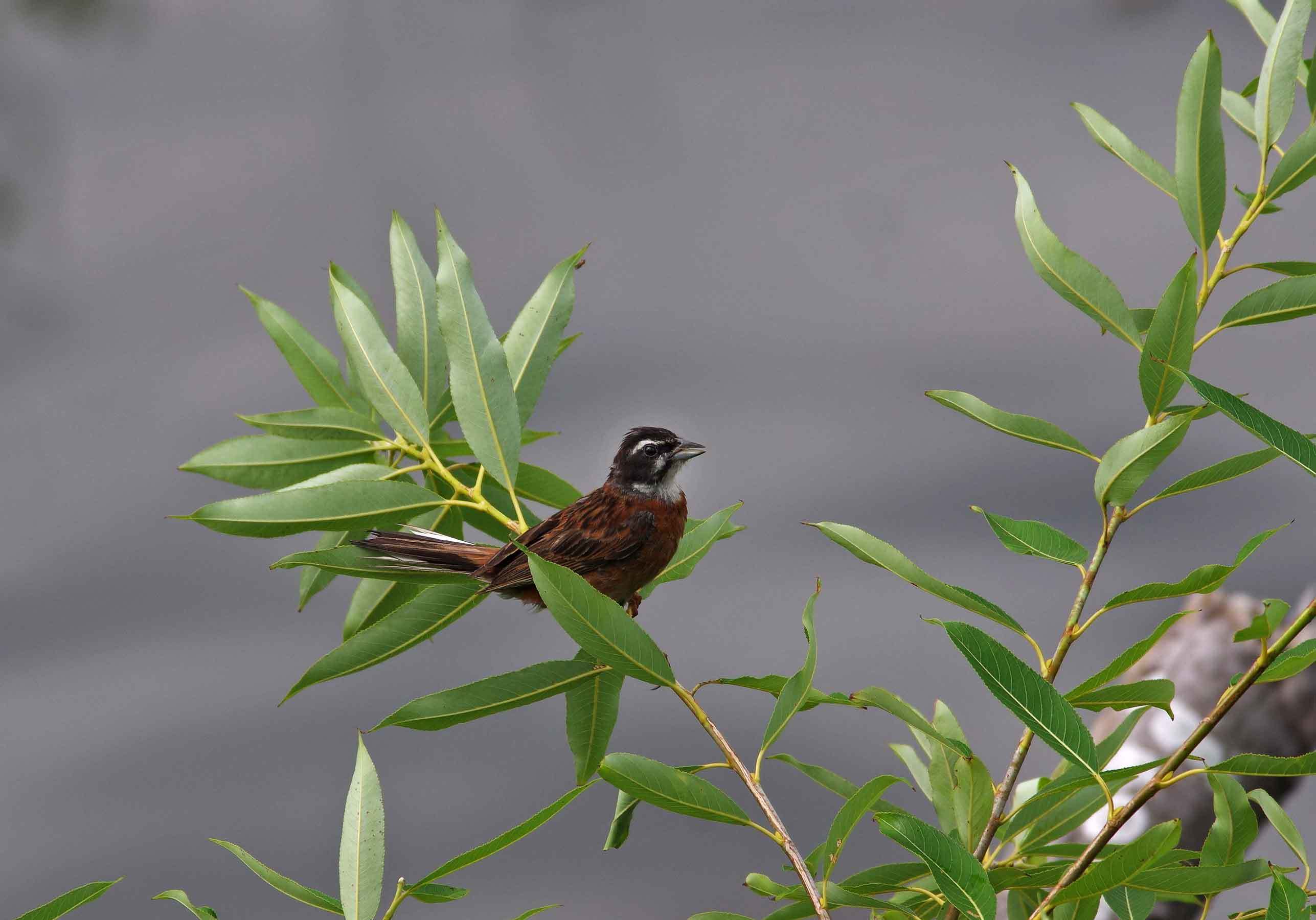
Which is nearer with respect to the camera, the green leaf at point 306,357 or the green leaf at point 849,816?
the green leaf at point 849,816

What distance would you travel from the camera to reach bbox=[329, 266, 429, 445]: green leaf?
1.25 metres

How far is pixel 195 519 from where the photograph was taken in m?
1.01

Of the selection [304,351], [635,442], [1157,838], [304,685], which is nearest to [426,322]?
[304,351]

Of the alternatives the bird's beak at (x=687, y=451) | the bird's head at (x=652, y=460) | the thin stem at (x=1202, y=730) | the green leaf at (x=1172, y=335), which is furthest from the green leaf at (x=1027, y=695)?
the bird's beak at (x=687, y=451)

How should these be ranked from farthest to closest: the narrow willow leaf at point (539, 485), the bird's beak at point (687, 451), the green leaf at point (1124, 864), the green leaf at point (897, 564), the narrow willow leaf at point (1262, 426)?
the bird's beak at point (687, 451) → the narrow willow leaf at point (539, 485) → the green leaf at point (897, 564) → the green leaf at point (1124, 864) → the narrow willow leaf at point (1262, 426)

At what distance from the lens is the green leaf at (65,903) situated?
99cm

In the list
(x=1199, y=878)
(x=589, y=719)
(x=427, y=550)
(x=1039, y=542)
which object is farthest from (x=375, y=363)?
(x=1199, y=878)

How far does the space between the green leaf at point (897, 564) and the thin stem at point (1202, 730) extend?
0.59 ft

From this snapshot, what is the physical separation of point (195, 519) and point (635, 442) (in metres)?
0.66

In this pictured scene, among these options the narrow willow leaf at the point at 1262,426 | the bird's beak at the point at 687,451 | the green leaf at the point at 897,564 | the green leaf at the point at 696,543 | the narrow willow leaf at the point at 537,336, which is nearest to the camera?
the narrow willow leaf at the point at 1262,426

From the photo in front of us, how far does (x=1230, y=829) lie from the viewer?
105 centimetres

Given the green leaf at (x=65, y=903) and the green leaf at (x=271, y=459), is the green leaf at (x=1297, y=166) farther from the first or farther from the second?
the green leaf at (x=65, y=903)

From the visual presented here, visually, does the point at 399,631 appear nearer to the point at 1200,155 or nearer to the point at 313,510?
the point at 313,510

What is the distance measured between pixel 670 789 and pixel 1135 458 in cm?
49
